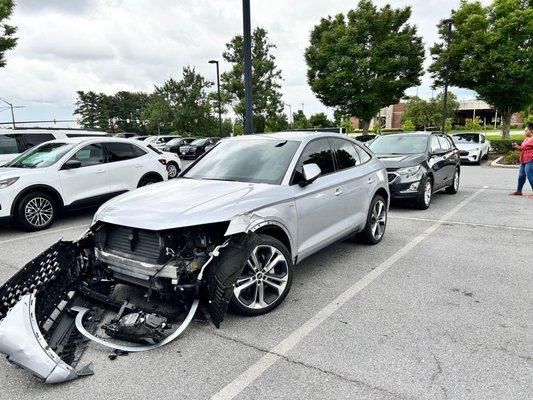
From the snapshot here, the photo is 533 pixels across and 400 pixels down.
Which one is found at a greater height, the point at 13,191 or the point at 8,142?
the point at 8,142

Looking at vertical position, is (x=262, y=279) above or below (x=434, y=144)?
below

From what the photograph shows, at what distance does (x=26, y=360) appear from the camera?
2572mm

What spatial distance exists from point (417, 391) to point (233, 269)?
157 cm

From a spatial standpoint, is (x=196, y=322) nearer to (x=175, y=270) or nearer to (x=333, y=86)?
(x=175, y=270)

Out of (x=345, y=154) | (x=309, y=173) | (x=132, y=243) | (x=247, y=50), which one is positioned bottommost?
(x=132, y=243)

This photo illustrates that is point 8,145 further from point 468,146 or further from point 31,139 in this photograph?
point 468,146

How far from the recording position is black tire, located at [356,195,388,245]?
18.1ft

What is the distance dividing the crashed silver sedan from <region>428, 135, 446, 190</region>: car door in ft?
16.5

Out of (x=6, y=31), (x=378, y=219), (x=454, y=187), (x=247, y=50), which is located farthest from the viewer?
(x=6, y=31)

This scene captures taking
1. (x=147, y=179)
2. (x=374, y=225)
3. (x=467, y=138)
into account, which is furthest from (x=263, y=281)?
(x=467, y=138)

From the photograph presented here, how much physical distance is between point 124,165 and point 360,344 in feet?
21.3

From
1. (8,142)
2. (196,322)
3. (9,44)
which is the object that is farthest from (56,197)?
(9,44)

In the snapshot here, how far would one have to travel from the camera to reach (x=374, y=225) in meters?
5.72

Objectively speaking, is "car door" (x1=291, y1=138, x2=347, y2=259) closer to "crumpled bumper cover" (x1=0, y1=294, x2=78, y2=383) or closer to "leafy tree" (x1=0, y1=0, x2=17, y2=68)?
"crumpled bumper cover" (x1=0, y1=294, x2=78, y2=383)
